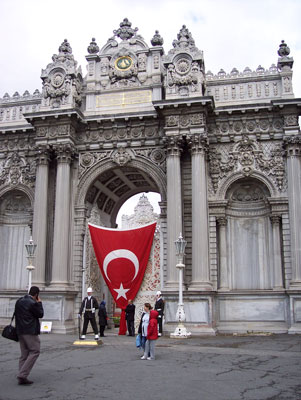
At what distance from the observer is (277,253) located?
23016 mm

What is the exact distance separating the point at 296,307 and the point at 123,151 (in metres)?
11.4

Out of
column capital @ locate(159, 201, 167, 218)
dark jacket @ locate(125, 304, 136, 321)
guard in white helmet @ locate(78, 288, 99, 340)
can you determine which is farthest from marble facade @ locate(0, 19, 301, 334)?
guard in white helmet @ locate(78, 288, 99, 340)

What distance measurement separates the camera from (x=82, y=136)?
85.0 feet

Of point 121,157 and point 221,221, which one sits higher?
point 121,157

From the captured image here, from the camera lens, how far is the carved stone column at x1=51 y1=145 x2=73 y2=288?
23578 millimetres

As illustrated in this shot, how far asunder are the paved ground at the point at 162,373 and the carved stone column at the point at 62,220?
742 cm

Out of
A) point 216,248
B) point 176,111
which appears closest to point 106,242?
point 216,248

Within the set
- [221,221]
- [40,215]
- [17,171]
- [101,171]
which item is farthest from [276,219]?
[17,171]

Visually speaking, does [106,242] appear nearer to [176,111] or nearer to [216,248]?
[216,248]

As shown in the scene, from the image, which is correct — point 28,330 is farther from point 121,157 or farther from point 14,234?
point 14,234

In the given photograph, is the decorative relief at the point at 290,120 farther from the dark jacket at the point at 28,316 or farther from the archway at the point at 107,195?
the dark jacket at the point at 28,316

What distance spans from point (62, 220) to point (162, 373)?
14.8 meters

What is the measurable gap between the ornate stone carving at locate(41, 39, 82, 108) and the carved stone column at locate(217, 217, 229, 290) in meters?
9.94

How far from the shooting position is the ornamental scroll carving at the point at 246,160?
23.7 m
